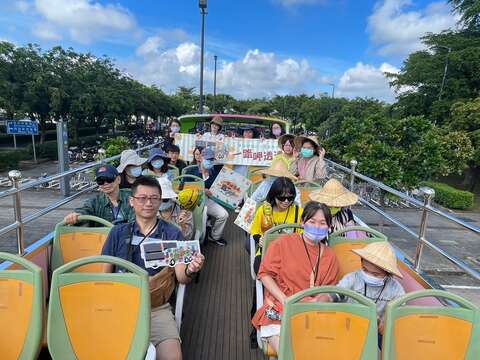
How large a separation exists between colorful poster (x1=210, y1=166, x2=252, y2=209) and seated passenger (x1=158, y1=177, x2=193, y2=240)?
1.11 metres

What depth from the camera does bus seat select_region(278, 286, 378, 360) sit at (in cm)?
174

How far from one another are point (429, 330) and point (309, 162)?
10.9 feet

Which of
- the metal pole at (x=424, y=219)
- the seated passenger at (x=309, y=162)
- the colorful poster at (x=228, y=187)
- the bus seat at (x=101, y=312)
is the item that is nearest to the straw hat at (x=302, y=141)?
the seated passenger at (x=309, y=162)

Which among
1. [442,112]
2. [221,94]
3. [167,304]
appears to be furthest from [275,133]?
[221,94]

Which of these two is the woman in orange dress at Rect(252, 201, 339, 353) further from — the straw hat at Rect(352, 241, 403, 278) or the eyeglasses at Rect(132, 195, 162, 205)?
the eyeglasses at Rect(132, 195, 162, 205)

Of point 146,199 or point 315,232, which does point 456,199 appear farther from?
point 146,199

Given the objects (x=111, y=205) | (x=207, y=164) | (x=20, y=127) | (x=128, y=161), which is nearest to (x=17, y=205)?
(x=111, y=205)

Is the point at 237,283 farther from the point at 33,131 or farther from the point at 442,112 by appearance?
the point at 442,112

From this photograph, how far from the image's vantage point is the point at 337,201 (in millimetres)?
3166

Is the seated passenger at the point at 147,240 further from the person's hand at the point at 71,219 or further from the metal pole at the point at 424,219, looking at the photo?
the metal pole at the point at 424,219

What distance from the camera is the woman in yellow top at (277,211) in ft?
9.68

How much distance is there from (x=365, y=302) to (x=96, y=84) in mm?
28071

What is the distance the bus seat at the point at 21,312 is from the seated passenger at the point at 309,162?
12.2 ft

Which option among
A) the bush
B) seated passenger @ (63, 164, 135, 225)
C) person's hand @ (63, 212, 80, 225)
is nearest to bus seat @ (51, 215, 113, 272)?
person's hand @ (63, 212, 80, 225)
